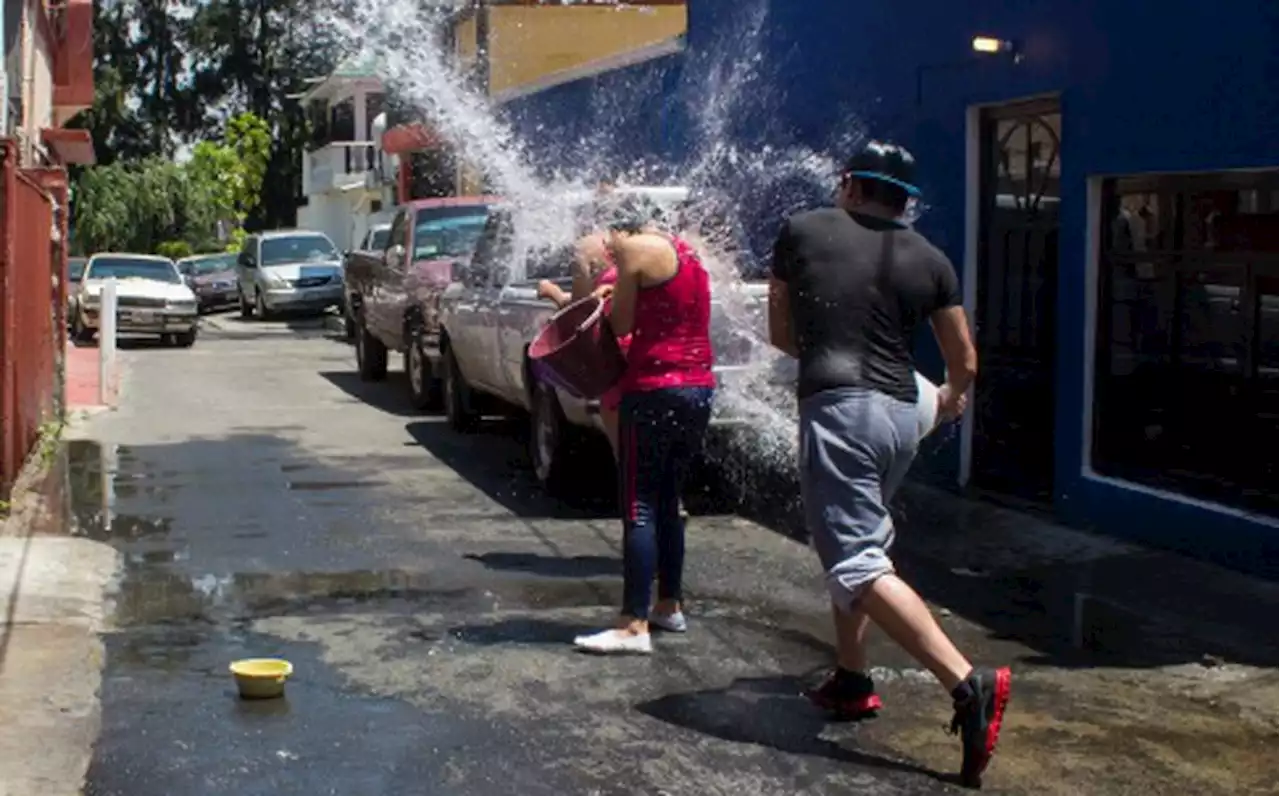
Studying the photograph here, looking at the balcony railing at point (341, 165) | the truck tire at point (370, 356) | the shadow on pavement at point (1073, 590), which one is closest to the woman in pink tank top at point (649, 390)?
the shadow on pavement at point (1073, 590)

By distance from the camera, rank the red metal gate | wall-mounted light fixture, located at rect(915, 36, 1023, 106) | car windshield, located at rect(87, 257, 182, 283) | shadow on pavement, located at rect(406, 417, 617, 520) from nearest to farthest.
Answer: the red metal gate, wall-mounted light fixture, located at rect(915, 36, 1023, 106), shadow on pavement, located at rect(406, 417, 617, 520), car windshield, located at rect(87, 257, 182, 283)

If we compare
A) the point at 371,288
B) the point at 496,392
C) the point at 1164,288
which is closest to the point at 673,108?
the point at 371,288

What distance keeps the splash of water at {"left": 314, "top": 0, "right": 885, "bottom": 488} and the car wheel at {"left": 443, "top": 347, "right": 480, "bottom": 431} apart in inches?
58.7

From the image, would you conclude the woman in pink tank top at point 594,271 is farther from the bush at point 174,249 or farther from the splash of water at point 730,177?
the bush at point 174,249

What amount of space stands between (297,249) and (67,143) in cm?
1165

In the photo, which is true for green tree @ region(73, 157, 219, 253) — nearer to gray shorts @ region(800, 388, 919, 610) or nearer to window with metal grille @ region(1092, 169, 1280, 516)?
window with metal grille @ region(1092, 169, 1280, 516)

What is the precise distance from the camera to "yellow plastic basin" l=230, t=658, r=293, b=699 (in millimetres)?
6410

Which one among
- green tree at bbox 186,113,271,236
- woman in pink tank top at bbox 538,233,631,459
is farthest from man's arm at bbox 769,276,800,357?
green tree at bbox 186,113,271,236

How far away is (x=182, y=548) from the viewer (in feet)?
31.2

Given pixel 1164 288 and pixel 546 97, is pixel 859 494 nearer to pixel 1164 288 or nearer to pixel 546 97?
pixel 1164 288

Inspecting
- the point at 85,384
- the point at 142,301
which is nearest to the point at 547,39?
the point at 142,301

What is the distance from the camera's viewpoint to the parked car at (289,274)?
32.4 metres

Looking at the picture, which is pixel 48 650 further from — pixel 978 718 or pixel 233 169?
pixel 233 169

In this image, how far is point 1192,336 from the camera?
951cm
